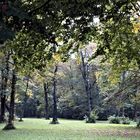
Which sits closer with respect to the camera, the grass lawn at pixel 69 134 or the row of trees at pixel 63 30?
the row of trees at pixel 63 30

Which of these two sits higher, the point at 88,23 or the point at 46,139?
the point at 88,23

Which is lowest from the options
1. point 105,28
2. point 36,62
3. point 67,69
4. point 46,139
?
point 46,139

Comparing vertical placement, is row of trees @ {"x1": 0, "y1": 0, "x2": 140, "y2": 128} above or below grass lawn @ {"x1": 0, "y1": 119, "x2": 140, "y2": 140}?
above

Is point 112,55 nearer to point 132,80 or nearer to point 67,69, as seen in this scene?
point 132,80

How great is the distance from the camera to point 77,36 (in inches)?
524

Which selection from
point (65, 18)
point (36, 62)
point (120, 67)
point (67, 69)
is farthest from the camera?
point (67, 69)

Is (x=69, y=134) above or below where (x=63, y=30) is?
below

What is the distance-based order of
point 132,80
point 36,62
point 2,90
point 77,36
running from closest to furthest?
point 77,36 → point 36,62 → point 132,80 → point 2,90

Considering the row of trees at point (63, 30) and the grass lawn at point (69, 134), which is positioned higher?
the row of trees at point (63, 30)

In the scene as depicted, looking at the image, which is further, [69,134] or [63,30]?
[69,134]

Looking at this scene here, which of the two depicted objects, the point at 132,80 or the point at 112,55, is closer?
the point at 112,55

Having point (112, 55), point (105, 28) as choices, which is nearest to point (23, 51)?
point (105, 28)

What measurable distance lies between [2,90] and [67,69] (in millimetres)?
38114

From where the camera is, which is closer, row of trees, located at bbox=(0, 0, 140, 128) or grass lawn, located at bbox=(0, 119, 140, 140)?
row of trees, located at bbox=(0, 0, 140, 128)
